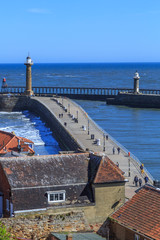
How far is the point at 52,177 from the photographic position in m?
22.2

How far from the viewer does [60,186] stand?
22078 mm

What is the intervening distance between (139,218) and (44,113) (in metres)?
53.1

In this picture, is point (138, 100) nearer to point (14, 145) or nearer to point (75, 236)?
point (14, 145)

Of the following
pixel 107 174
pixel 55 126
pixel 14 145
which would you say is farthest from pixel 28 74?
pixel 107 174

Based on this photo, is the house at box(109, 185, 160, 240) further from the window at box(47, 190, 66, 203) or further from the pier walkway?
the pier walkway

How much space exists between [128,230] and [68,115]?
46234 mm

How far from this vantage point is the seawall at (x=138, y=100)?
95.5m

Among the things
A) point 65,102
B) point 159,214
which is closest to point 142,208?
point 159,214

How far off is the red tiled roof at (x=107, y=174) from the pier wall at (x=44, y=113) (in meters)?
18.9

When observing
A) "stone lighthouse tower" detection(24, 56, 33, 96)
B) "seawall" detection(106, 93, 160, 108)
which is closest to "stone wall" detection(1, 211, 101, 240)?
"stone lighthouse tower" detection(24, 56, 33, 96)

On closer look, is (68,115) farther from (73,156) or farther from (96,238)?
(96,238)

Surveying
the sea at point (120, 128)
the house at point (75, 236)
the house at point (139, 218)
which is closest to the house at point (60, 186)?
the house at point (139, 218)

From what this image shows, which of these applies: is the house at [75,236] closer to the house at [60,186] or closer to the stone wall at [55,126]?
the house at [60,186]

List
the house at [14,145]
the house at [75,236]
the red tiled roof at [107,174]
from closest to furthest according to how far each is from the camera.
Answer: the house at [75,236] < the red tiled roof at [107,174] < the house at [14,145]
